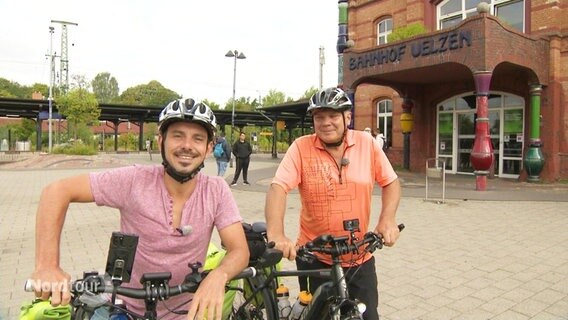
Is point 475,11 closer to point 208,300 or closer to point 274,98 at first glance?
point 208,300

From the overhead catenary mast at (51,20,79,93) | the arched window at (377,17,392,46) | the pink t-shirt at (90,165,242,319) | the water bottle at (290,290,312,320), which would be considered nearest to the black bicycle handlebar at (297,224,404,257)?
the pink t-shirt at (90,165,242,319)

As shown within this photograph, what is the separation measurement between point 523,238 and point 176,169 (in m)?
6.54

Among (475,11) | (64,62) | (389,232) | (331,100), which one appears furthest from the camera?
(64,62)

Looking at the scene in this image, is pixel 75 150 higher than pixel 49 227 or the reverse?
higher

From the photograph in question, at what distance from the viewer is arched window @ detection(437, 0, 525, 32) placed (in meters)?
15.3

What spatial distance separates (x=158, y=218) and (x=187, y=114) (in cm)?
47

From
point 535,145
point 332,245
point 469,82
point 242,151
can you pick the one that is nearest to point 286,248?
point 332,245

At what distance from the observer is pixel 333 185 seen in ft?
8.70

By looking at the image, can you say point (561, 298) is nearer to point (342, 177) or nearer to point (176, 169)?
point (342, 177)

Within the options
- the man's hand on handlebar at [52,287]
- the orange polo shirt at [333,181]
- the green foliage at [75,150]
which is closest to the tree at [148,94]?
the green foliage at [75,150]

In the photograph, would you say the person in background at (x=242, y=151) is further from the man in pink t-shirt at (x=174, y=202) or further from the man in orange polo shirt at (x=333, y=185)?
the man in pink t-shirt at (x=174, y=202)

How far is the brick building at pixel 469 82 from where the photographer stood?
40.1ft

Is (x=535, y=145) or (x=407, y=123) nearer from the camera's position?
(x=535, y=145)

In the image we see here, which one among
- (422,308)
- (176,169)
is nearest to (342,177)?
(176,169)
